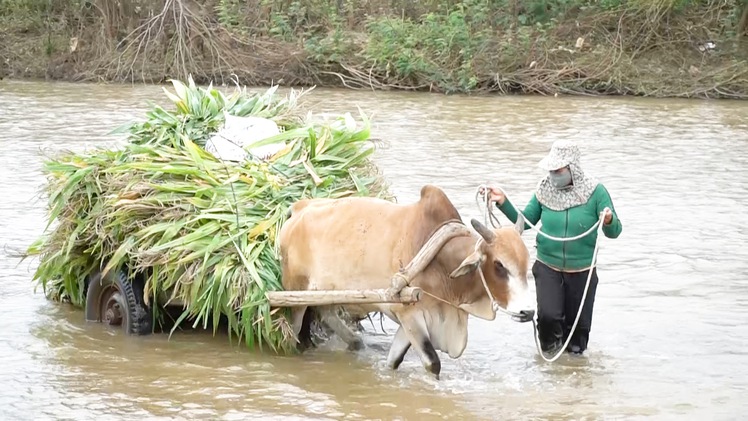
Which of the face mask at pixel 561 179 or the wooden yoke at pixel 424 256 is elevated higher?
the face mask at pixel 561 179

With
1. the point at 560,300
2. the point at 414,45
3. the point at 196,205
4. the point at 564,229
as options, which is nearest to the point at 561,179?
the point at 564,229

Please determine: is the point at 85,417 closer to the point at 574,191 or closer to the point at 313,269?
the point at 313,269

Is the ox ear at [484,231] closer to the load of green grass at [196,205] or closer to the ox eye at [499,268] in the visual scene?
the ox eye at [499,268]

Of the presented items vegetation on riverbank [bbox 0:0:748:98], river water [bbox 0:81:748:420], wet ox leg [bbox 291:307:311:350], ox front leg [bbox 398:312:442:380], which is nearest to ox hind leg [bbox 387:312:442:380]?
ox front leg [bbox 398:312:442:380]

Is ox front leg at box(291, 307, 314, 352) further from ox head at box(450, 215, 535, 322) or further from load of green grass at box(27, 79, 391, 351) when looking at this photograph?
ox head at box(450, 215, 535, 322)

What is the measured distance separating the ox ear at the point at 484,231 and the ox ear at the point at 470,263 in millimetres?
88

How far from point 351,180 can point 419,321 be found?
1.59 m

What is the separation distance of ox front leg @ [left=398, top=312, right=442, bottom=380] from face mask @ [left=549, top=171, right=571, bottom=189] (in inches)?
48.5

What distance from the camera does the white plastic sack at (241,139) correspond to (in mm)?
7871

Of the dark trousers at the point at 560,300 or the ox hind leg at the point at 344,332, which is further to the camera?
the ox hind leg at the point at 344,332

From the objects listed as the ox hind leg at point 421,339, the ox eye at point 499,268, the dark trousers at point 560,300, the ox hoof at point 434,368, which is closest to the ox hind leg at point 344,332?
the ox hind leg at point 421,339

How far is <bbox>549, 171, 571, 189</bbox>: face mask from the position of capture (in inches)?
276

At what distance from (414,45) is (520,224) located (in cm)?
1993

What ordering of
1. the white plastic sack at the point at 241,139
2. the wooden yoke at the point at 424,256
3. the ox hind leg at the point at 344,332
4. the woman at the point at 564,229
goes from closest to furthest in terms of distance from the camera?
the wooden yoke at the point at 424,256 → the woman at the point at 564,229 → the ox hind leg at the point at 344,332 → the white plastic sack at the point at 241,139
